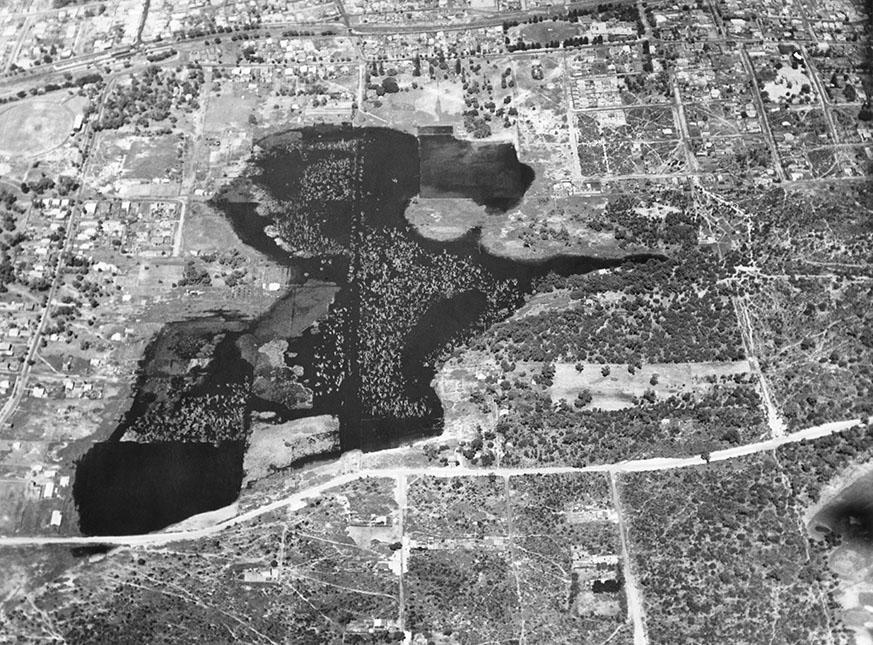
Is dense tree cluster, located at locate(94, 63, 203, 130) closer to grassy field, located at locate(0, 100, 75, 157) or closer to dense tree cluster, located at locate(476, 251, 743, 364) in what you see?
grassy field, located at locate(0, 100, 75, 157)

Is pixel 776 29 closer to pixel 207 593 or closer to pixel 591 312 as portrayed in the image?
pixel 591 312

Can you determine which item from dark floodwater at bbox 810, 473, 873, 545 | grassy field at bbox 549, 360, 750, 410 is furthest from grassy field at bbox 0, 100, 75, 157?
dark floodwater at bbox 810, 473, 873, 545

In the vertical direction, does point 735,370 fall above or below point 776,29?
below

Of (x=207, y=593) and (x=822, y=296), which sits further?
(x=822, y=296)

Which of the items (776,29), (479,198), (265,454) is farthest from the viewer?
(776,29)

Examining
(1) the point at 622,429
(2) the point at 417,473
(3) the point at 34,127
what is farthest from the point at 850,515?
(3) the point at 34,127

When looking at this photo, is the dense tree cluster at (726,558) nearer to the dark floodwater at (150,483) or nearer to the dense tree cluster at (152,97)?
the dark floodwater at (150,483)

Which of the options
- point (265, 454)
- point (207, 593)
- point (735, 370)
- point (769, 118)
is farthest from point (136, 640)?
point (769, 118)
